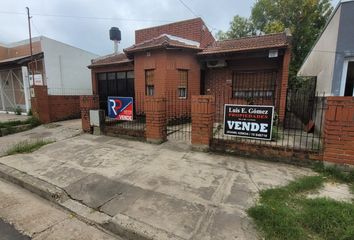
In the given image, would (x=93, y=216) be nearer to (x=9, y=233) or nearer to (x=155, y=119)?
(x=9, y=233)

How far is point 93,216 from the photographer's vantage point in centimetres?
293

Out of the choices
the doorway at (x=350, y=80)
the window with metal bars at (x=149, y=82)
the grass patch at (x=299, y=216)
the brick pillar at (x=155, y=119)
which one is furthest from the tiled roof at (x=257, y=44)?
the grass patch at (x=299, y=216)

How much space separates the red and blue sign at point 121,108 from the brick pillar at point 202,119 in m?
2.51

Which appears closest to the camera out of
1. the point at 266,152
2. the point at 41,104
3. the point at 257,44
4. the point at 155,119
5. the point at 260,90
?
the point at 266,152

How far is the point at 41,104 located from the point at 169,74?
7132mm

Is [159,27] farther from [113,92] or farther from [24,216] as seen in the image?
[24,216]

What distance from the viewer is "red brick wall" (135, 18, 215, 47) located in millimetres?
10047

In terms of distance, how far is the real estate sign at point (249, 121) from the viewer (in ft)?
15.8

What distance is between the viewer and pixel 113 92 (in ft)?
40.9

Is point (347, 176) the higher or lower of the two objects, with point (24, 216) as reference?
higher

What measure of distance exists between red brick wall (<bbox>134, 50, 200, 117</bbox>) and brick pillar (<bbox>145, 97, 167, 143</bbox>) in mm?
2672

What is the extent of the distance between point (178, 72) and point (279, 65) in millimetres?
4407

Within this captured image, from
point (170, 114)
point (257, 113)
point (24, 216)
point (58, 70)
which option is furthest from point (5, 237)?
point (58, 70)

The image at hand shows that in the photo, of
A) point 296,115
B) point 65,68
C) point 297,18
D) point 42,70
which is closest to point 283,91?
point 296,115
